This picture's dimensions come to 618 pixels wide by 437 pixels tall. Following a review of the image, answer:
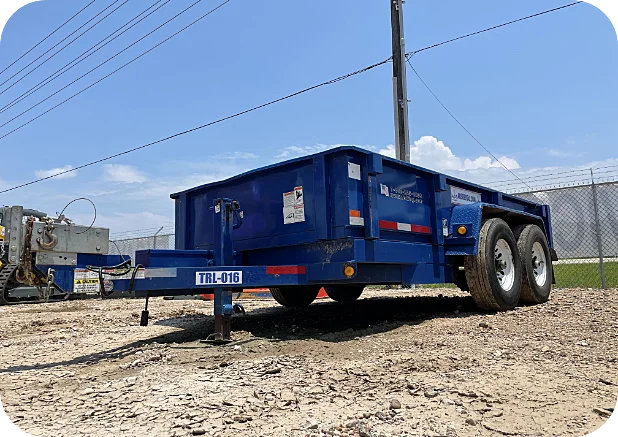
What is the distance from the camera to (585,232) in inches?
398

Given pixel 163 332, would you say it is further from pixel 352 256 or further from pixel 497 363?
pixel 497 363

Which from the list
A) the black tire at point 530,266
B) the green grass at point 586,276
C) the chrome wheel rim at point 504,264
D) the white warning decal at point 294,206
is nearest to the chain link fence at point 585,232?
the green grass at point 586,276

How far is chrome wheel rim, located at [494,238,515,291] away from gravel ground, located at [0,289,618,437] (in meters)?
0.63

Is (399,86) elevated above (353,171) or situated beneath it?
elevated above

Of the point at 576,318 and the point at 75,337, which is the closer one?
the point at 576,318

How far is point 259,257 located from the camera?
5641 millimetres

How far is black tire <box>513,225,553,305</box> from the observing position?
21.9ft

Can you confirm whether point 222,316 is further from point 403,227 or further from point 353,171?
point 403,227

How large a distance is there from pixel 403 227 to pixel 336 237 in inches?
39.1

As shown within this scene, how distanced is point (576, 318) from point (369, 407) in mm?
3503

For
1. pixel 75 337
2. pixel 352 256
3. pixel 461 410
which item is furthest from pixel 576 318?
pixel 75 337

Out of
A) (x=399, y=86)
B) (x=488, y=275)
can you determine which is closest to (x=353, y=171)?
(x=488, y=275)

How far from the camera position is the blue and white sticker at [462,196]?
21.0 ft

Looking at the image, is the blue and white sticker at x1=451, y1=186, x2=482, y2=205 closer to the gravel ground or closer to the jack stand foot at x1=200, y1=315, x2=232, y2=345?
the gravel ground
